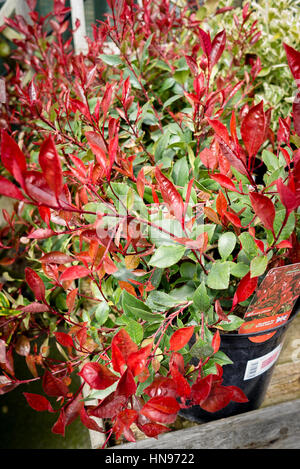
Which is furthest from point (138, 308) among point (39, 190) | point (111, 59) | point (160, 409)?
point (111, 59)

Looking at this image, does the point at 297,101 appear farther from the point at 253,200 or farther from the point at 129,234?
the point at 129,234

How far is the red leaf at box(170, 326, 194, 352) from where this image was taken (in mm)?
403

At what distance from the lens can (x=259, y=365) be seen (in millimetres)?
626

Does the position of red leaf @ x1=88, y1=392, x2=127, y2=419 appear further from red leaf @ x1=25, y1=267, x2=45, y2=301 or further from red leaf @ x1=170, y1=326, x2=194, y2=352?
red leaf @ x1=25, y1=267, x2=45, y2=301

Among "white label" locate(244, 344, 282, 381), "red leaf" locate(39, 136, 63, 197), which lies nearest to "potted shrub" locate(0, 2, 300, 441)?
"red leaf" locate(39, 136, 63, 197)

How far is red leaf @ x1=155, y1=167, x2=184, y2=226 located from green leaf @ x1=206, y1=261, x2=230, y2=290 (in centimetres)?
10

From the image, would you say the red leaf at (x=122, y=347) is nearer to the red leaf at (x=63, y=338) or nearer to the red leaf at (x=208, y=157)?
the red leaf at (x=63, y=338)

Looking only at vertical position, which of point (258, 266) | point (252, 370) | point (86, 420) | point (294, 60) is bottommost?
point (252, 370)

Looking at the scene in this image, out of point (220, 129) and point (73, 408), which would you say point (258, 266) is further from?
point (73, 408)

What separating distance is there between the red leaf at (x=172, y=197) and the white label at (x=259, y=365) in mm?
Result: 380

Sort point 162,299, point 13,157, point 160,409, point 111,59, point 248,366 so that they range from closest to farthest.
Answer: point 13,157 < point 160,409 < point 162,299 < point 248,366 < point 111,59

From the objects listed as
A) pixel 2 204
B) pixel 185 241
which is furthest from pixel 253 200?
pixel 2 204

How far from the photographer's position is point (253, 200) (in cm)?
35

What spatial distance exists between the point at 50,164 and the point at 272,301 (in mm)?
389
